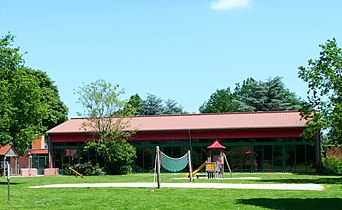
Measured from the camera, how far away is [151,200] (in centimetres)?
1827

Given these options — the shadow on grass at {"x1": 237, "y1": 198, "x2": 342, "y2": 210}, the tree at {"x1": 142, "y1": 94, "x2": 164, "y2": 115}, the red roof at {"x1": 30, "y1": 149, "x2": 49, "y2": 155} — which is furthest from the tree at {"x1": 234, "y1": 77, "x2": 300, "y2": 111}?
the shadow on grass at {"x1": 237, "y1": 198, "x2": 342, "y2": 210}

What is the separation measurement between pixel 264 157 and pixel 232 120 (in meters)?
4.80

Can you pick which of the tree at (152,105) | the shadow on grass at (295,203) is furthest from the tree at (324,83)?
the tree at (152,105)

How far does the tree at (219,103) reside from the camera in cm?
9044

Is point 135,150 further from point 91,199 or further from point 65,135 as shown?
point 91,199

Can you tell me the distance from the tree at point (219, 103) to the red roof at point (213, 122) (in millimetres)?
30502

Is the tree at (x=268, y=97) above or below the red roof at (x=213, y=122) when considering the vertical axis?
above

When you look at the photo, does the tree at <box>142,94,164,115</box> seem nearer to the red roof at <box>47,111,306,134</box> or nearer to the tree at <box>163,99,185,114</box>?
the tree at <box>163,99,185,114</box>

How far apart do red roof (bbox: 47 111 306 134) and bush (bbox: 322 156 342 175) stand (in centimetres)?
347

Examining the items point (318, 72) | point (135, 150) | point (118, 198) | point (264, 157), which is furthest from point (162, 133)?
point (118, 198)

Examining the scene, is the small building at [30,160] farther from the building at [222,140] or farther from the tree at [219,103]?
the tree at [219,103]

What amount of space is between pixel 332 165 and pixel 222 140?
9.71 m

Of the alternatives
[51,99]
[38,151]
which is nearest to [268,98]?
[51,99]

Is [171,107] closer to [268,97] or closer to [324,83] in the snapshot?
[268,97]
